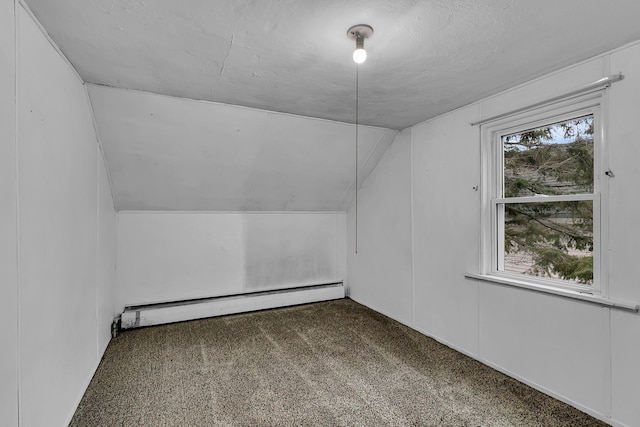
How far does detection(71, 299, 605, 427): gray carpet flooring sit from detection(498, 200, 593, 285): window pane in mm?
844

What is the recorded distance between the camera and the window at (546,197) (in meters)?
1.95

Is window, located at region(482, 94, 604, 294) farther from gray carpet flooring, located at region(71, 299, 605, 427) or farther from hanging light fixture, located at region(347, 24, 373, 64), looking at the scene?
hanging light fixture, located at region(347, 24, 373, 64)

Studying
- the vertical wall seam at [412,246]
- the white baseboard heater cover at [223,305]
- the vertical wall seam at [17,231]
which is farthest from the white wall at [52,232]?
the vertical wall seam at [412,246]

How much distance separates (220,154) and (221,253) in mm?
1276

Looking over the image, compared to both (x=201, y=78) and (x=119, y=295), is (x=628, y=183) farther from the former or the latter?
(x=119, y=295)

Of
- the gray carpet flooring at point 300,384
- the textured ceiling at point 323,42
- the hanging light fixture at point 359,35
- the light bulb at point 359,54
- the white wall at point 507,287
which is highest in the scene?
the textured ceiling at point 323,42

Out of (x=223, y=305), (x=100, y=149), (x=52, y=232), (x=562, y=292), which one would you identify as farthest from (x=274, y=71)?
(x=223, y=305)

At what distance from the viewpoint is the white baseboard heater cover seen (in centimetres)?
319

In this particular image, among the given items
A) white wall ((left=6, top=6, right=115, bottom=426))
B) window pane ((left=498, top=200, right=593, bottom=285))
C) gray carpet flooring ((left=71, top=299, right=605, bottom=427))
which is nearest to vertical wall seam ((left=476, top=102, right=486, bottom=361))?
window pane ((left=498, top=200, right=593, bottom=285))

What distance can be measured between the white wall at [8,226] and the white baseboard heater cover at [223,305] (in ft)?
6.90

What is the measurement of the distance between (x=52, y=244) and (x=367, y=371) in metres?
2.20

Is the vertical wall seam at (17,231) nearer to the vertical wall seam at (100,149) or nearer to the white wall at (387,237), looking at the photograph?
the vertical wall seam at (100,149)

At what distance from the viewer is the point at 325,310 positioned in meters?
3.80

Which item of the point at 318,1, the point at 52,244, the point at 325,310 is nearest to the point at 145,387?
the point at 52,244
